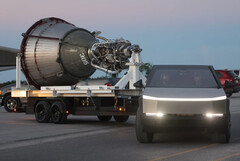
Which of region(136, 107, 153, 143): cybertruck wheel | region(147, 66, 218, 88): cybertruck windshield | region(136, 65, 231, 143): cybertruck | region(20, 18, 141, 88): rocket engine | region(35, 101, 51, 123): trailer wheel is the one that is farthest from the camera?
region(35, 101, 51, 123): trailer wheel

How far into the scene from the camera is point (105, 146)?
10031 mm

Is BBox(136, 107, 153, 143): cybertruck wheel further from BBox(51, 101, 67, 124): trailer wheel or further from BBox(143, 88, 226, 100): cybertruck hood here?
BBox(51, 101, 67, 124): trailer wheel

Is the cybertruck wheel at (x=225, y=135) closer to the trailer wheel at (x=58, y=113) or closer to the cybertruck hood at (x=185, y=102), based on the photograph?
the cybertruck hood at (x=185, y=102)

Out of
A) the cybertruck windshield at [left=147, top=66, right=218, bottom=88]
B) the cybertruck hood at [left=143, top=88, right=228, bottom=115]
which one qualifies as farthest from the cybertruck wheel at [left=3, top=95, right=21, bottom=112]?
the cybertruck hood at [left=143, top=88, right=228, bottom=115]

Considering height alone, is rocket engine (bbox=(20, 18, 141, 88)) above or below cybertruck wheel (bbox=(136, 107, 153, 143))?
above

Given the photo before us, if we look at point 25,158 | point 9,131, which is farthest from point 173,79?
point 9,131

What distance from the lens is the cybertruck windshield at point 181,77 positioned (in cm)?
1078

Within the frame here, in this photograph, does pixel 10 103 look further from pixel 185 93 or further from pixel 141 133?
pixel 185 93

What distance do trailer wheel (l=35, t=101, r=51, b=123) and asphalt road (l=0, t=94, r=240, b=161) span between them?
242 centimetres

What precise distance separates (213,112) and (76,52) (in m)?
7.36

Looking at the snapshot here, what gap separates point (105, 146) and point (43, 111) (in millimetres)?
6545

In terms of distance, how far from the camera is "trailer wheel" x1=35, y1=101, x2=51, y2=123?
15.8 m

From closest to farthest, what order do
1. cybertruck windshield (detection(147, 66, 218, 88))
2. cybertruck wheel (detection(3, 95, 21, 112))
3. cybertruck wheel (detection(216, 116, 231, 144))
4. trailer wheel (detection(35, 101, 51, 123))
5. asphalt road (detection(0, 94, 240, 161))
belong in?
asphalt road (detection(0, 94, 240, 161))
cybertruck wheel (detection(216, 116, 231, 144))
cybertruck windshield (detection(147, 66, 218, 88))
trailer wheel (detection(35, 101, 51, 123))
cybertruck wheel (detection(3, 95, 21, 112))

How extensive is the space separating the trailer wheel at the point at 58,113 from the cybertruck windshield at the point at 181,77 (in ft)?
16.1
